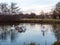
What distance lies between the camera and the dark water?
3.16m

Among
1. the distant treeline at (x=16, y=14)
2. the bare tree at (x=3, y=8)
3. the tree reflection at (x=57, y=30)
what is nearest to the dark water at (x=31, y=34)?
the tree reflection at (x=57, y=30)

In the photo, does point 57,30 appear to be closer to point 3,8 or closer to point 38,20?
point 38,20

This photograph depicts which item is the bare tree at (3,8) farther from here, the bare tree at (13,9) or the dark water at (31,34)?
the dark water at (31,34)

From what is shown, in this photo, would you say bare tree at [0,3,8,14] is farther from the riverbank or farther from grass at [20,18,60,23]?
grass at [20,18,60,23]

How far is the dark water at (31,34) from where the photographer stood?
3.16 metres

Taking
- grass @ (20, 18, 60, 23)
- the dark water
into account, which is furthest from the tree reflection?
grass @ (20, 18, 60, 23)

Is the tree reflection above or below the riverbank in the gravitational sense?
below

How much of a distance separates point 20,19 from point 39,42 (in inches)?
26.8

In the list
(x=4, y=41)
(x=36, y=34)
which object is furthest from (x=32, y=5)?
(x=4, y=41)

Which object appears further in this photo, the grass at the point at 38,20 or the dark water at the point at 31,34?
the dark water at the point at 31,34

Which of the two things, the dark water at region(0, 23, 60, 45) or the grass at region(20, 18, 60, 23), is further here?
the dark water at region(0, 23, 60, 45)

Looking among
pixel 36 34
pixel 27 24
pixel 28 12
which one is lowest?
pixel 36 34

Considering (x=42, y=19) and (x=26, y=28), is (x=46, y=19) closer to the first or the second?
(x=42, y=19)

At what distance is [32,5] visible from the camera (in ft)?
10.4
